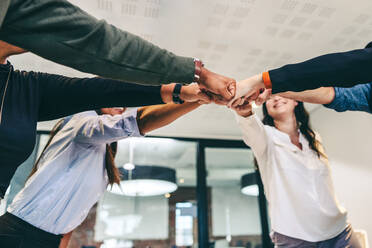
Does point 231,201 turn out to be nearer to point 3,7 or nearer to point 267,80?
point 267,80

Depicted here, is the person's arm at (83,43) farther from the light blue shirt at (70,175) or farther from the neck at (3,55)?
the light blue shirt at (70,175)

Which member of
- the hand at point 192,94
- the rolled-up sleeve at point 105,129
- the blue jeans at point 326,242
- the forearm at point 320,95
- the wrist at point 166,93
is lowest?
the blue jeans at point 326,242

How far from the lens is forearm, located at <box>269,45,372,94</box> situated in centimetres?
107

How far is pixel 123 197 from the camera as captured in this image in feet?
12.5

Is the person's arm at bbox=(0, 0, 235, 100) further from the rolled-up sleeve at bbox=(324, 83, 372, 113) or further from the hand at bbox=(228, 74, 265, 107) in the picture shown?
the rolled-up sleeve at bbox=(324, 83, 372, 113)

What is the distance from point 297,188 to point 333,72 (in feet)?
2.39

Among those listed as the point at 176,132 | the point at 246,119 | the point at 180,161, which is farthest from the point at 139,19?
the point at 180,161

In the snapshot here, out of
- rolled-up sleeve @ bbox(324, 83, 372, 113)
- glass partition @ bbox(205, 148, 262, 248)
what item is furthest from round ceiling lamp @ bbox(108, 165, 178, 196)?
rolled-up sleeve @ bbox(324, 83, 372, 113)

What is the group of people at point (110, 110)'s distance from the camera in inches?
30.3

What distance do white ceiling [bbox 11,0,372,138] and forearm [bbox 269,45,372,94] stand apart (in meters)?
0.96

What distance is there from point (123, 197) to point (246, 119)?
263 cm

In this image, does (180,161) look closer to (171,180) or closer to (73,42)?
(171,180)

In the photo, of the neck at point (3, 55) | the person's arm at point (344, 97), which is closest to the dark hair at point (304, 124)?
the person's arm at point (344, 97)

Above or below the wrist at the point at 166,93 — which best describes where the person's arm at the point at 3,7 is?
below
